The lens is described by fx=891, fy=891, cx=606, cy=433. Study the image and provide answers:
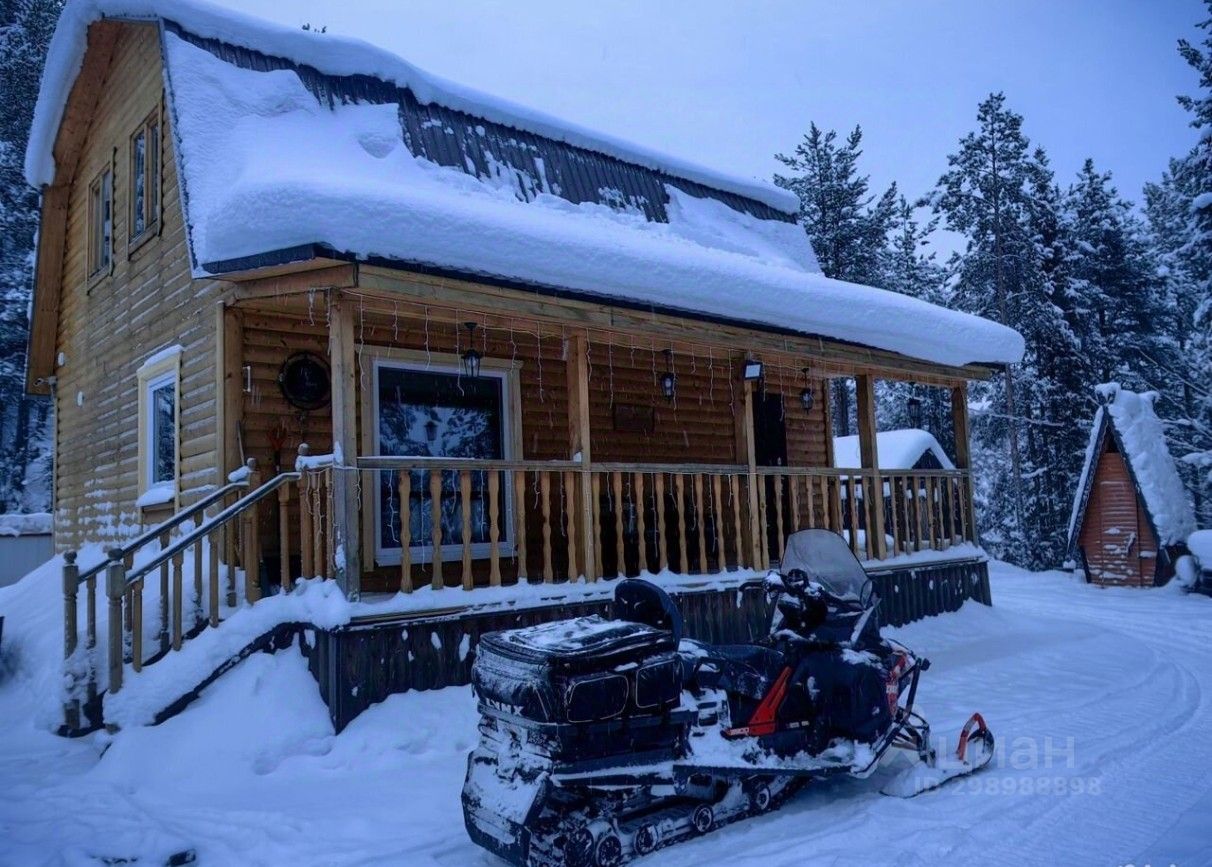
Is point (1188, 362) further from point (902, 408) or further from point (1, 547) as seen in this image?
point (1, 547)

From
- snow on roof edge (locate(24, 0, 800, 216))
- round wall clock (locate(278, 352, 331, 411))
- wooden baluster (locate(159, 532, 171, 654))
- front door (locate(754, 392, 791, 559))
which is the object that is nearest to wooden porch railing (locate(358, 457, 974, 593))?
round wall clock (locate(278, 352, 331, 411))

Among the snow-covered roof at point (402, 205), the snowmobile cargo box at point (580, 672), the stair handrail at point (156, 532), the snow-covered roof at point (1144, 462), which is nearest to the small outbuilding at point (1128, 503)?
the snow-covered roof at point (1144, 462)

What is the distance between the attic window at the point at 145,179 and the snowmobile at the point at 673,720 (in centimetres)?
764

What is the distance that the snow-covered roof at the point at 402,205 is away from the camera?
5.99m

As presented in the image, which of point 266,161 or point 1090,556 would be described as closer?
point 266,161

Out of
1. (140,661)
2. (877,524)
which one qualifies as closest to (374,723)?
(140,661)

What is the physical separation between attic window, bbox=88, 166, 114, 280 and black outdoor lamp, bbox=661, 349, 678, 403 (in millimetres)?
6773

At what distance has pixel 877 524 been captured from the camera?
9766 millimetres

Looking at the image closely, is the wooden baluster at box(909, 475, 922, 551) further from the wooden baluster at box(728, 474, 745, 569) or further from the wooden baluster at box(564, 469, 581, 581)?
the wooden baluster at box(564, 469, 581, 581)

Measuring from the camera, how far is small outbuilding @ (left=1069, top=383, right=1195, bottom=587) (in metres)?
15.7

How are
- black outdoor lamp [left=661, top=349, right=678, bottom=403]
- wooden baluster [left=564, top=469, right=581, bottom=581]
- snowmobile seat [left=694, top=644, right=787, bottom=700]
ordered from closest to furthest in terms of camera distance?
snowmobile seat [left=694, top=644, right=787, bottom=700], wooden baluster [left=564, top=469, right=581, bottom=581], black outdoor lamp [left=661, top=349, right=678, bottom=403]

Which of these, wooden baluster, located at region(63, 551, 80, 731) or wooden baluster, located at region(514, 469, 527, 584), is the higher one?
wooden baluster, located at region(514, 469, 527, 584)

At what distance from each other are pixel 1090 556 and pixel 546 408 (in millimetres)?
12583

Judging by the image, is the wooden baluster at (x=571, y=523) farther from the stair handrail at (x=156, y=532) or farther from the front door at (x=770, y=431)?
the front door at (x=770, y=431)
